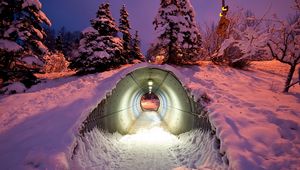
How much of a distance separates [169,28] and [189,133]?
954 cm

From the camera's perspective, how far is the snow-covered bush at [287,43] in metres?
11.1

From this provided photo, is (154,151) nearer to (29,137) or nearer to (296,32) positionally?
(29,137)

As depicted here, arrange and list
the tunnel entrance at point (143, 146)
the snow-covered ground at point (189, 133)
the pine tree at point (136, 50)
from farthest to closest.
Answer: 1. the pine tree at point (136, 50)
2. the tunnel entrance at point (143, 146)
3. the snow-covered ground at point (189, 133)

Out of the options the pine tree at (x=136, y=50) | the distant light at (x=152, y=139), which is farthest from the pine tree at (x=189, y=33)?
the pine tree at (x=136, y=50)

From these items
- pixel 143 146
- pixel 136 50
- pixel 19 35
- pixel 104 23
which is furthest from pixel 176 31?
pixel 136 50

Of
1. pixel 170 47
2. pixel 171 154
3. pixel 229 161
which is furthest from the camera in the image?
pixel 170 47

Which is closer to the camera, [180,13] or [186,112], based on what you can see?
[186,112]

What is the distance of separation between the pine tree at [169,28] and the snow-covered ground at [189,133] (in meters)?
5.97

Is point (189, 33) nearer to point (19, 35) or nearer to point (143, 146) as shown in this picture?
point (143, 146)

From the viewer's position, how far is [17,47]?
12250 millimetres

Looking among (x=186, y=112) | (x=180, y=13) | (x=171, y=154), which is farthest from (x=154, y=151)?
(x=180, y=13)

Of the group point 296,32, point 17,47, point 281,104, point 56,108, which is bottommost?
point 56,108

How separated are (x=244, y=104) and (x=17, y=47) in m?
10.1

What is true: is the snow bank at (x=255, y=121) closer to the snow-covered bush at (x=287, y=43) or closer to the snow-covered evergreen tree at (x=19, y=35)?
the snow-covered bush at (x=287, y=43)
